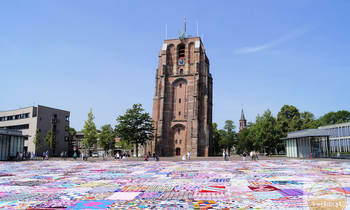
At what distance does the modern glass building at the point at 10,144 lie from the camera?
3672 centimetres

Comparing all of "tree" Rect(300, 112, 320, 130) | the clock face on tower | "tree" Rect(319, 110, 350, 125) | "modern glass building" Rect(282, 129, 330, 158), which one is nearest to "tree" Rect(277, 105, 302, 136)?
"tree" Rect(300, 112, 320, 130)

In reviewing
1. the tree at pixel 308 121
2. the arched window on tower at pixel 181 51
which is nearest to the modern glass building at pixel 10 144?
the arched window on tower at pixel 181 51

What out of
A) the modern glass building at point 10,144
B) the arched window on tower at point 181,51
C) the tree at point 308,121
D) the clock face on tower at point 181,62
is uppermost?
the arched window on tower at point 181,51

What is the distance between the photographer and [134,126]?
55.7m

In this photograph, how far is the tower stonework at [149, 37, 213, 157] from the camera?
58750 mm

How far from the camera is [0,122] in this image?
72312 mm

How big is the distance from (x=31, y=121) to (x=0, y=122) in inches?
586

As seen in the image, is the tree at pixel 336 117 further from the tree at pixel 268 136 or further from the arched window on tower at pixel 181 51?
the arched window on tower at pixel 181 51

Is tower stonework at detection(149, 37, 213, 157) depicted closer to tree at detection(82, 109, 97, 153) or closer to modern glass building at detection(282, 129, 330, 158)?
tree at detection(82, 109, 97, 153)

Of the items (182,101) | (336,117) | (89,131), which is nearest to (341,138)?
(336,117)

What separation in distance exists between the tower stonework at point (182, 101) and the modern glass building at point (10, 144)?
26974mm

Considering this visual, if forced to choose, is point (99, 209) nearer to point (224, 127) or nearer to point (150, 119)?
point (150, 119)

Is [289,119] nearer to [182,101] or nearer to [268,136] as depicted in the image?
[268,136]

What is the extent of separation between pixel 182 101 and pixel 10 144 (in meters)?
35.4
